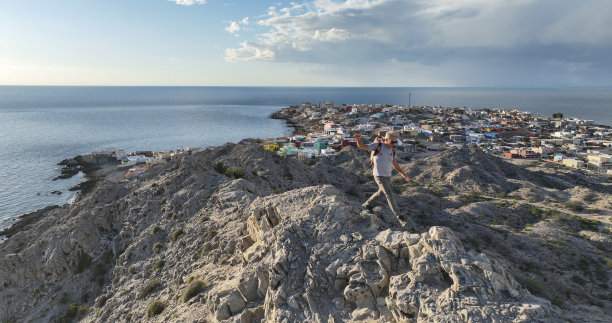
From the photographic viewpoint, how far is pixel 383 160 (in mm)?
9352

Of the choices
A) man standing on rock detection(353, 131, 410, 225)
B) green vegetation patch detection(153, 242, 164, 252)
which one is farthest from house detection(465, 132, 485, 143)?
man standing on rock detection(353, 131, 410, 225)

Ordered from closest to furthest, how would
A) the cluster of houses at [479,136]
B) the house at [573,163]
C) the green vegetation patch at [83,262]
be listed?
the green vegetation patch at [83,262]
the house at [573,163]
the cluster of houses at [479,136]

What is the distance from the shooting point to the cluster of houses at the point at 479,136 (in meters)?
60.0

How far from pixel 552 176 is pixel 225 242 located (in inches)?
1753

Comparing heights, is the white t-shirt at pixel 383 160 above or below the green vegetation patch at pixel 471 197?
above

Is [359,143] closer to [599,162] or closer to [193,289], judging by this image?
[193,289]

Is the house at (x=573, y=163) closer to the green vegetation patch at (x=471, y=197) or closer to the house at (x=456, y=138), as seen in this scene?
the house at (x=456, y=138)

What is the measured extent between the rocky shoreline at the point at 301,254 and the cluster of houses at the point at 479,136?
2729 cm

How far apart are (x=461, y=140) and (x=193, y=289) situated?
77298mm

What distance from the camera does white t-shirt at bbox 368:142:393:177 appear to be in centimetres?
930

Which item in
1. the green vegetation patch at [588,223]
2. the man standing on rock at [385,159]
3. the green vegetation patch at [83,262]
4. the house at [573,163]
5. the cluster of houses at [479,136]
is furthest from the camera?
the cluster of houses at [479,136]

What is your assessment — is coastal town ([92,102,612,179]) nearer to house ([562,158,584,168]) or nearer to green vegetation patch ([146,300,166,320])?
house ([562,158,584,168])

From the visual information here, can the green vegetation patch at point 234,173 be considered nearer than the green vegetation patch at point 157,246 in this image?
No

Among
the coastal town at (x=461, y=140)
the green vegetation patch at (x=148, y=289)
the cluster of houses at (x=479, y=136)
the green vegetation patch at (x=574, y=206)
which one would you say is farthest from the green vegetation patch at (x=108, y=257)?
the cluster of houses at (x=479, y=136)
